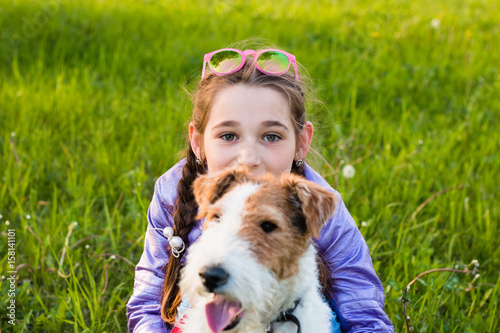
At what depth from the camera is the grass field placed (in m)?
3.58

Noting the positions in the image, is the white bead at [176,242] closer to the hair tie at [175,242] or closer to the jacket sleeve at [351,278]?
the hair tie at [175,242]

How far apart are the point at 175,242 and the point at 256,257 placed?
2.96 feet

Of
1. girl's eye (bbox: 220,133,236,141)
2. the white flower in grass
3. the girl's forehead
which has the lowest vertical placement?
the white flower in grass

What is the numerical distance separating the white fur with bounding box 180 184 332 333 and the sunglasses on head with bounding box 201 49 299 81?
108 cm

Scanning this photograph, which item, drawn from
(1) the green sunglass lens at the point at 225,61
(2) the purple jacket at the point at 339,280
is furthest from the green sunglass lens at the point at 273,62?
(2) the purple jacket at the point at 339,280

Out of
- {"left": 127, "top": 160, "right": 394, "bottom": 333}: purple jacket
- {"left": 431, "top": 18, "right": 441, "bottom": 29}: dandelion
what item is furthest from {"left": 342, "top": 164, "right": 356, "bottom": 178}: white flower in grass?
{"left": 431, "top": 18, "right": 441, "bottom": 29}: dandelion

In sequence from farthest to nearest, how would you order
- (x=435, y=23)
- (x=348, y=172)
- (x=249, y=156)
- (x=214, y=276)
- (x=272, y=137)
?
(x=435, y=23), (x=348, y=172), (x=272, y=137), (x=249, y=156), (x=214, y=276)

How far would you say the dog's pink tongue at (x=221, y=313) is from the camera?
2.11m

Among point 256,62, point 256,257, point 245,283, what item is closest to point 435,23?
point 256,62

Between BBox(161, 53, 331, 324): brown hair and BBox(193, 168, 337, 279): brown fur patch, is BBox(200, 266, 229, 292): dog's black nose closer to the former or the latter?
BBox(193, 168, 337, 279): brown fur patch

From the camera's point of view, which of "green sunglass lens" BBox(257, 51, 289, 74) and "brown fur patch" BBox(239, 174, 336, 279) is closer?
"brown fur patch" BBox(239, 174, 336, 279)

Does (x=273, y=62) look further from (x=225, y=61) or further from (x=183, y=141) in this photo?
(x=183, y=141)

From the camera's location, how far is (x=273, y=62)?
3.23 metres

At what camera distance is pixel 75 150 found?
16.4 feet
